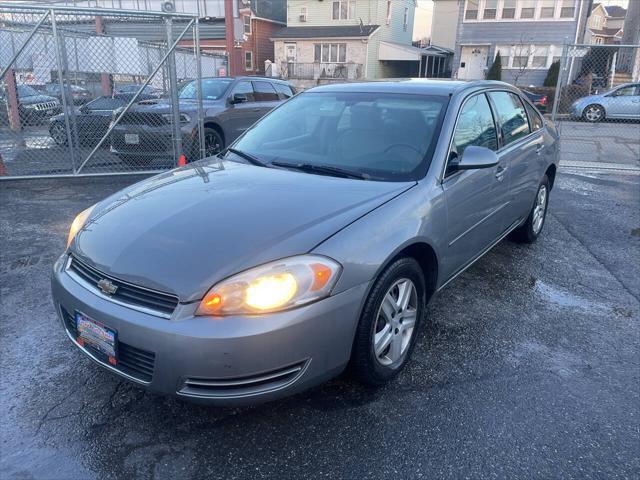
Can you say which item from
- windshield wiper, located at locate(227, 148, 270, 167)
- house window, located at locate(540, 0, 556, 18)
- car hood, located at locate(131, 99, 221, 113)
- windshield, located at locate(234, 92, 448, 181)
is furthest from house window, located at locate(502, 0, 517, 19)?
windshield wiper, located at locate(227, 148, 270, 167)

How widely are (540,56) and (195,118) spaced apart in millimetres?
27562

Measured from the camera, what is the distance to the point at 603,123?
61.9 ft

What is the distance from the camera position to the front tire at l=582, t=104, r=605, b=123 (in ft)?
61.1

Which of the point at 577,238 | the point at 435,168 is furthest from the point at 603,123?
the point at 435,168

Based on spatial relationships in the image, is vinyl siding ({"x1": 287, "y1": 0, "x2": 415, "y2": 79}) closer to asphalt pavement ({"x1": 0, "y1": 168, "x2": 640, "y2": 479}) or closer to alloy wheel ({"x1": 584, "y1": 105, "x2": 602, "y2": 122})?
alloy wheel ({"x1": 584, "y1": 105, "x2": 602, "y2": 122})

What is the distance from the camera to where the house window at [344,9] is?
35.4 metres

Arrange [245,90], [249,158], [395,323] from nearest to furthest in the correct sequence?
[395,323] → [249,158] → [245,90]

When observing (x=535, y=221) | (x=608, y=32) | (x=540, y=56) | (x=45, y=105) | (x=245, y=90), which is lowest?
(x=535, y=221)

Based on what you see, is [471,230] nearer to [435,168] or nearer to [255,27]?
[435,168]

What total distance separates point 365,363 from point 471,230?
1470 millimetres

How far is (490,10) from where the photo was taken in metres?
30.2

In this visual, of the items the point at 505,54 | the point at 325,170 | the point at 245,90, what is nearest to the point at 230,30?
the point at 505,54

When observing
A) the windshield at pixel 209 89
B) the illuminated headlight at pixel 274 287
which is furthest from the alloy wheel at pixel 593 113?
the illuminated headlight at pixel 274 287

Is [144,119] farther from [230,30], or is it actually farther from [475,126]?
[230,30]
